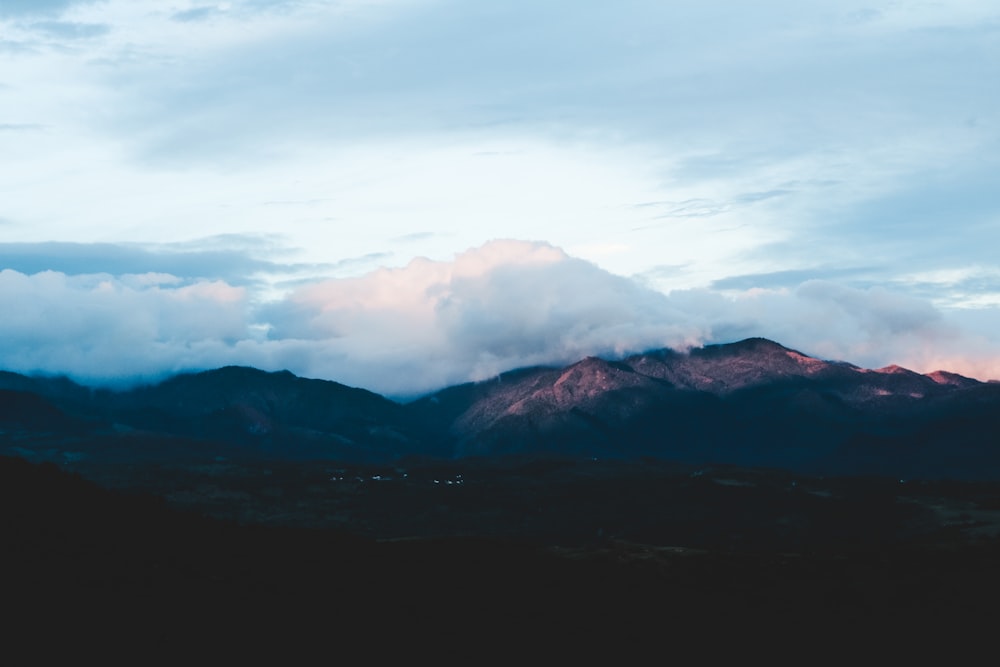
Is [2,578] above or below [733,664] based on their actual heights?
above

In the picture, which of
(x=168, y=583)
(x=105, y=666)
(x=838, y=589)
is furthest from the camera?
(x=838, y=589)

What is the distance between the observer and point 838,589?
4306 inches

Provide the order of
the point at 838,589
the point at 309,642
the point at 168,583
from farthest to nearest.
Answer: the point at 838,589 < the point at 168,583 < the point at 309,642

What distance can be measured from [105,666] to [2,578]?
53.6 feet

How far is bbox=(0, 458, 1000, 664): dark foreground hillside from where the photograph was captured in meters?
85.6

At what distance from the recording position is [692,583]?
112000 mm

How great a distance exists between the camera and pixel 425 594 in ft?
336

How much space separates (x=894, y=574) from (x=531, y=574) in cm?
3338

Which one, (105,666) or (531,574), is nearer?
(105,666)

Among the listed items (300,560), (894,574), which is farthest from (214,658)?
(894,574)

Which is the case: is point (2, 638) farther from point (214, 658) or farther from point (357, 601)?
point (357, 601)

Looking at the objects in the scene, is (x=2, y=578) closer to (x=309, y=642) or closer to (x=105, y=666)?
(x=105, y=666)

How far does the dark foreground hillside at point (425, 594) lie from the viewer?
8556 centimetres

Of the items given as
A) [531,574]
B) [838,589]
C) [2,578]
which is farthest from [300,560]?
[838,589]
